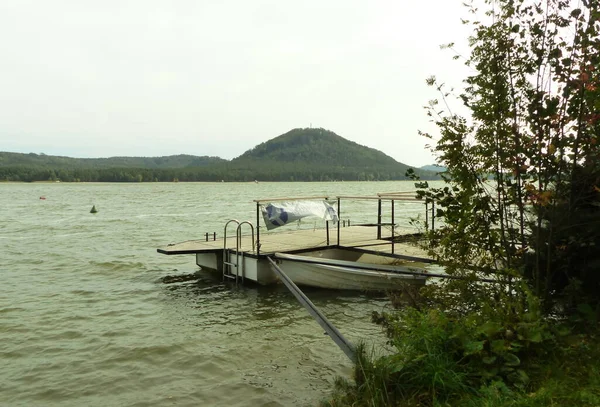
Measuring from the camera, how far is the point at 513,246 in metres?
4.82

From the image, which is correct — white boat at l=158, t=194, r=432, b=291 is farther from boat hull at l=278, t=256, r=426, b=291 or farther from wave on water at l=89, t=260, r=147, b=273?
wave on water at l=89, t=260, r=147, b=273

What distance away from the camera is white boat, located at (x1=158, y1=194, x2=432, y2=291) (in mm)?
11227

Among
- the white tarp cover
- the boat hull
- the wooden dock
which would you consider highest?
the white tarp cover

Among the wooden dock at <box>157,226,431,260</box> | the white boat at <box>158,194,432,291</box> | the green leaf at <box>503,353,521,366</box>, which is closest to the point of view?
the green leaf at <box>503,353,521,366</box>

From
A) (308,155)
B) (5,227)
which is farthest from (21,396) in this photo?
(308,155)

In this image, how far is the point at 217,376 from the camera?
703cm

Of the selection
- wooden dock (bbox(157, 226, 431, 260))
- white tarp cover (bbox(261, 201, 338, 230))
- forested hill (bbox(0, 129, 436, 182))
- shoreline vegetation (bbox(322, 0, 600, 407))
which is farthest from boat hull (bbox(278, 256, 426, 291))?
forested hill (bbox(0, 129, 436, 182))

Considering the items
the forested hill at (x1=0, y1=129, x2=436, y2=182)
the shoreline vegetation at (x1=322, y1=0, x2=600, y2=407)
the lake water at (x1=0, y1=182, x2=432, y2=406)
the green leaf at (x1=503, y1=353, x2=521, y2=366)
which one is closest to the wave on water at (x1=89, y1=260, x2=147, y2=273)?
the lake water at (x1=0, y1=182, x2=432, y2=406)

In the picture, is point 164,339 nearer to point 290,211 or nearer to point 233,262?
point 233,262

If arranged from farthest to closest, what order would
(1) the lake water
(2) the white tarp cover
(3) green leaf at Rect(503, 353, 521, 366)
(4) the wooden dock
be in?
(2) the white tarp cover → (4) the wooden dock → (1) the lake water → (3) green leaf at Rect(503, 353, 521, 366)

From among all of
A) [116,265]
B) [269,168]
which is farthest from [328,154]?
[116,265]

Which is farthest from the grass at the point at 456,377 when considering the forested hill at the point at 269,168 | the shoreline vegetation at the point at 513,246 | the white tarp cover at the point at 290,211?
the forested hill at the point at 269,168

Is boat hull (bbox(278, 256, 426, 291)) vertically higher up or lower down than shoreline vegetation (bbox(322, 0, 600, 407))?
lower down

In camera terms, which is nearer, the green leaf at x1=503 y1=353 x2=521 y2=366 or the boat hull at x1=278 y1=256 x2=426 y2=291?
the green leaf at x1=503 y1=353 x2=521 y2=366
